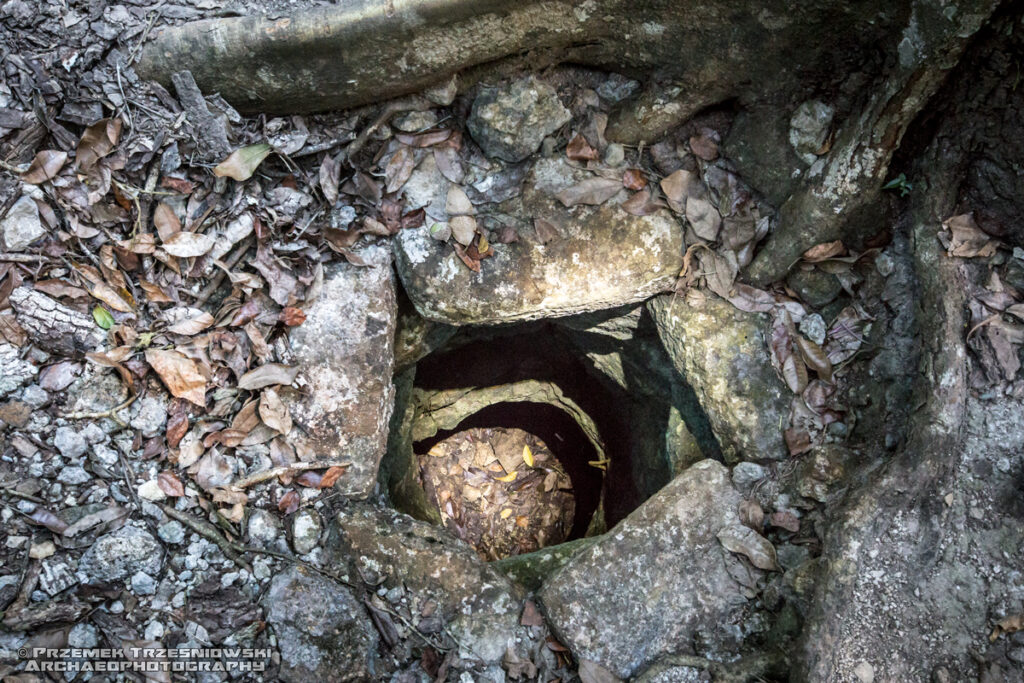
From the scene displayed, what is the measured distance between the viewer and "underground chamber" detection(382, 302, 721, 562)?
3082 millimetres

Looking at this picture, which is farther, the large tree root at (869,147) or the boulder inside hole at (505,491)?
the boulder inside hole at (505,491)

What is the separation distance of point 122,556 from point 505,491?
3.59m

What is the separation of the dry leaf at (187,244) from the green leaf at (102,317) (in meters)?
0.26

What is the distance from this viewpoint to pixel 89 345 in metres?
2.06

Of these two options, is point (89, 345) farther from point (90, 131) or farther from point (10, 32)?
point (10, 32)

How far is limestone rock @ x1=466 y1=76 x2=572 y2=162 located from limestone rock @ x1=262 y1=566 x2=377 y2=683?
1589 mm

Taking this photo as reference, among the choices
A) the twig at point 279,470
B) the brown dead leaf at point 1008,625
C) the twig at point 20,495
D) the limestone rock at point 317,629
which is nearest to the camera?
the brown dead leaf at point 1008,625

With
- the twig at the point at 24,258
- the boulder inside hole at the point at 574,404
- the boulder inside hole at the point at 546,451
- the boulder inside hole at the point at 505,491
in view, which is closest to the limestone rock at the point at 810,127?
the boulder inside hole at the point at 574,404

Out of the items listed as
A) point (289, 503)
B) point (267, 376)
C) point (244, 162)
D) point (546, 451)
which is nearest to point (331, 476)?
point (289, 503)

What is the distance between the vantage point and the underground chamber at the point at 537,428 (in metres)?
3.08

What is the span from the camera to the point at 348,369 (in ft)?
7.66

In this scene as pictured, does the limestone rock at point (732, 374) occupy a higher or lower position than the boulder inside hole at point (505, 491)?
higher

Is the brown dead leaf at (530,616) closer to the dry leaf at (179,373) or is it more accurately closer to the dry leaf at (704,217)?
the dry leaf at (179,373)

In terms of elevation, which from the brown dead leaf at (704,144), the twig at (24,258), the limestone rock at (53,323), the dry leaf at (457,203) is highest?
the brown dead leaf at (704,144)
